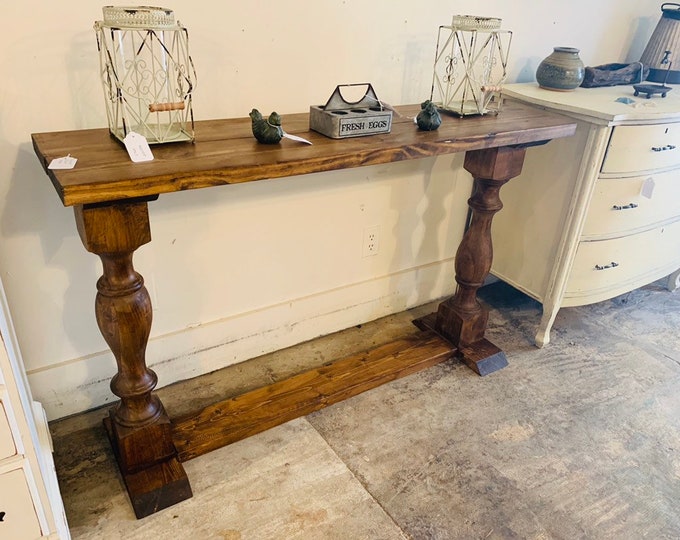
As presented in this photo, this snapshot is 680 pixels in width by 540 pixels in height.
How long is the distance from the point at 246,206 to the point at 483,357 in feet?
3.29

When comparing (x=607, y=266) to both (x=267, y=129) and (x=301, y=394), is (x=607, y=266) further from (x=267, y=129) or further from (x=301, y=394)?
(x=267, y=129)

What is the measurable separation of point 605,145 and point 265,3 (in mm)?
1165

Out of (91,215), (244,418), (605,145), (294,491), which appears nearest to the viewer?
(91,215)

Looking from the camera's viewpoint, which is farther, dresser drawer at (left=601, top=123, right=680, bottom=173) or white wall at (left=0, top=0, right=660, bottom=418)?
dresser drawer at (left=601, top=123, right=680, bottom=173)

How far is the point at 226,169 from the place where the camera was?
3.69ft

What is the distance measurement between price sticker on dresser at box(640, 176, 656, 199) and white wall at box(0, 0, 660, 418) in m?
0.63

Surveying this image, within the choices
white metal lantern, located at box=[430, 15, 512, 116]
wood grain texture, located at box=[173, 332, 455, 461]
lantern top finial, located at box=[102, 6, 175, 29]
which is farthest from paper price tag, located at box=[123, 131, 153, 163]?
white metal lantern, located at box=[430, 15, 512, 116]

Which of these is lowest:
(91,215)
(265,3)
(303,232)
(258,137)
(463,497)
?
(463,497)

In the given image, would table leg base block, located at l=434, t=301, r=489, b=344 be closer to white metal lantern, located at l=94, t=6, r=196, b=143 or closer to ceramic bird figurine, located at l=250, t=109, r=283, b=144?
ceramic bird figurine, located at l=250, t=109, r=283, b=144

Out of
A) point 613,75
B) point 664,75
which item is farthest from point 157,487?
point 664,75

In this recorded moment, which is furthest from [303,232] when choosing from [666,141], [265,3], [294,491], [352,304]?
[666,141]

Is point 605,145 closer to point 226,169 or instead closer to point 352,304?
point 352,304

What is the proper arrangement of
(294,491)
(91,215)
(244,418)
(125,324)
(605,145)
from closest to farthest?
1. (91,215)
2. (125,324)
3. (294,491)
4. (244,418)
5. (605,145)

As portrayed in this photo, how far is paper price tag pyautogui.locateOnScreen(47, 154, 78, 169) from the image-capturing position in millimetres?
1061
